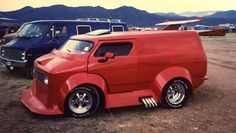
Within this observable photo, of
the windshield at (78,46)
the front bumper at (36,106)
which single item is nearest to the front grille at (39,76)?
the front bumper at (36,106)

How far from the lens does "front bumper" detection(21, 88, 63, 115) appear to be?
867 cm

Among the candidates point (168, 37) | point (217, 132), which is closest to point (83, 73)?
point (168, 37)

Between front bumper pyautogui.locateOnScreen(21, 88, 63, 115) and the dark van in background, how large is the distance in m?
4.83

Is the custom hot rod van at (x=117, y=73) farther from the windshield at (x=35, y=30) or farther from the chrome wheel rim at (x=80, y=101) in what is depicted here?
the windshield at (x=35, y=30)

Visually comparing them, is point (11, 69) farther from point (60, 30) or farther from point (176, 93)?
point (176, 93)

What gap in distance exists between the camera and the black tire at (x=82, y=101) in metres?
8.78

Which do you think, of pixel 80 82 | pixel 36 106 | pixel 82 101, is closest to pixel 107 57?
pixel 80 82

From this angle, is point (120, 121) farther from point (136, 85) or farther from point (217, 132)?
point (217, 132)

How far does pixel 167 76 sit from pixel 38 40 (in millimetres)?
6600

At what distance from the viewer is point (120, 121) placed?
866 centimetres

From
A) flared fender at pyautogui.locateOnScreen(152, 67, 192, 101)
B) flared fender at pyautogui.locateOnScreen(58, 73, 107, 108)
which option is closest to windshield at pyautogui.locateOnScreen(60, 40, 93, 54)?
flared fender at pyautogui.locateOnScreen(58, 73, 107, 108)

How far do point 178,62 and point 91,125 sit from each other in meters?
2.91

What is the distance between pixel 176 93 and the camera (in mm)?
9945

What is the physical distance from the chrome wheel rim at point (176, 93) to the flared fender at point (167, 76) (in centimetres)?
23
